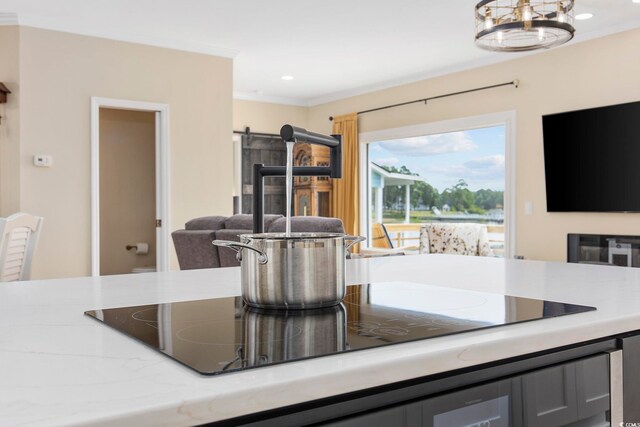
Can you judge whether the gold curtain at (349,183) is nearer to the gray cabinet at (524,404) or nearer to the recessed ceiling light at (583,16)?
the recessed ceiling light at (583,16)

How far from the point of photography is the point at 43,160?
492 centimetres

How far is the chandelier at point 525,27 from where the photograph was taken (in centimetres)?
314

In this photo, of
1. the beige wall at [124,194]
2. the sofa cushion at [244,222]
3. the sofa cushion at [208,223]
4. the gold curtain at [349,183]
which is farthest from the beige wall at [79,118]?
the gold curtain at [349,183]

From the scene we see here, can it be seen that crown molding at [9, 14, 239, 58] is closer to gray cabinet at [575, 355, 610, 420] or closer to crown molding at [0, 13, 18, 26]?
crown molding at [0, 13, 18, 26]

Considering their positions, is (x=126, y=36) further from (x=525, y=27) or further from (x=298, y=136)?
(x=298, y=136)

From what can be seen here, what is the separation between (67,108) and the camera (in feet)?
16.6

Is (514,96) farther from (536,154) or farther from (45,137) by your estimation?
(45,137)

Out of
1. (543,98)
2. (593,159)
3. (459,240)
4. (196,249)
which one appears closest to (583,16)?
(543,98)

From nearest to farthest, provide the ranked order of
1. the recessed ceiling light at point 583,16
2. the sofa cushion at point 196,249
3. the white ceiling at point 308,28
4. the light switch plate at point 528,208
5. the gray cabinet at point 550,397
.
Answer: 1. the gray cabinet at point 550,397
2. the sofa cushion at point 196,249
3. the white ceiling at point 308,28
4. the recessed ceiling light at point 583,16
5. the light switch plate at point 528,208

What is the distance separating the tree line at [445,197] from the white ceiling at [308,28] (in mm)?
1339

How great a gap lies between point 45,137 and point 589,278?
4.62 metres

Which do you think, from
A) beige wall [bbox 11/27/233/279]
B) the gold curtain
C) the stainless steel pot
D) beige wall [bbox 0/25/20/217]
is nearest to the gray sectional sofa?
beige wall [bbox 11/27/233/279]

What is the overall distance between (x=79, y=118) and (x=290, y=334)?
4.88 metres

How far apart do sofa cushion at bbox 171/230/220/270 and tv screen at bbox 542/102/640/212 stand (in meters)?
3.22
